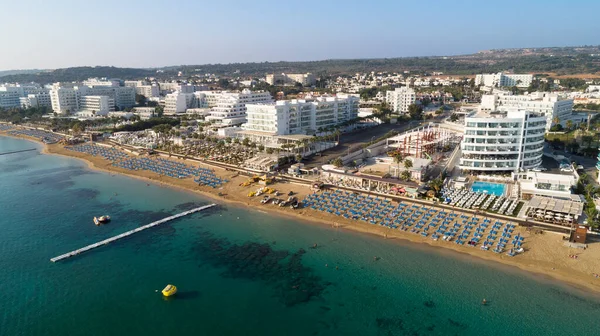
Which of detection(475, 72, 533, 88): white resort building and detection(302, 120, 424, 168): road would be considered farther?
detection(475, 72, 533, 88): white resort building

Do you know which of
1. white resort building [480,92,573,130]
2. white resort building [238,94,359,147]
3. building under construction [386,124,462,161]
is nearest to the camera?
building under construction [386,124,462,161]

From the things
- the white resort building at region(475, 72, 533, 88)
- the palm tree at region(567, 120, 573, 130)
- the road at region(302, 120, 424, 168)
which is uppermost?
the white resort building at region(475, 72, 533, 88)

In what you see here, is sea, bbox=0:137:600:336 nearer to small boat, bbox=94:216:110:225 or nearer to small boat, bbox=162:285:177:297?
small boat, bbox=162:285:177:297

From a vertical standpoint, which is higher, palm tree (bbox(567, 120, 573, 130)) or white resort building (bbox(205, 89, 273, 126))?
white resort building (bbox(205, 89, 273, 126))

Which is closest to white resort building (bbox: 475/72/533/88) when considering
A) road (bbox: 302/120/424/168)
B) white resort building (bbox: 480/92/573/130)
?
white resort building (bbox: 480/92/573/130)

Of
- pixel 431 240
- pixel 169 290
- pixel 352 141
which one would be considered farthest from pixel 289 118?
pixel 169 290

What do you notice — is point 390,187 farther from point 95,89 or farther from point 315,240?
point 95,89
